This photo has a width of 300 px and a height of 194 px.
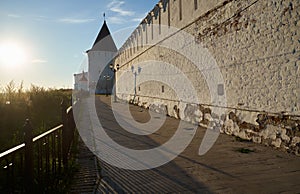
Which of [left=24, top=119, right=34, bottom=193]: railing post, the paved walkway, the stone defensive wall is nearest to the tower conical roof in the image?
the stone defensive wall

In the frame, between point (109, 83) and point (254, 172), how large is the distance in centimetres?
4341

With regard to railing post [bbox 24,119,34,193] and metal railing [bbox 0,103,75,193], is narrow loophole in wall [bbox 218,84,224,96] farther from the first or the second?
railing post [bbox 24,119,34,193]

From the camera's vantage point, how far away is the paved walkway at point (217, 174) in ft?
10.1

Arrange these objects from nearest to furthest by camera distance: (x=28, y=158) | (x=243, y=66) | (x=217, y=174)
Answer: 1. (x=28, y=158)
2. (x=217, y=174)
3. (x=243, y=66)

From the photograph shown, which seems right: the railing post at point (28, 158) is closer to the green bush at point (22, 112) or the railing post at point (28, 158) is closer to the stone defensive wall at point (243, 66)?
the green bush at point (22, 112)

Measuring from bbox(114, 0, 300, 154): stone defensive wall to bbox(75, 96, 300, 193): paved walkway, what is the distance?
2.49 feet

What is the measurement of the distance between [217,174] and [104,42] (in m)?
47.4

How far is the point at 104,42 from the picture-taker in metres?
48.3

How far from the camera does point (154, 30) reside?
13.0 m

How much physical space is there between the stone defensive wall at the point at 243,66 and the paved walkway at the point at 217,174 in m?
0.76

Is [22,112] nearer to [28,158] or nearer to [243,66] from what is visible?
[28,158]

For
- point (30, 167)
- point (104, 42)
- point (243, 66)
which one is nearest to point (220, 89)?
point (243, 66)

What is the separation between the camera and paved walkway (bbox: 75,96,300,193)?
3072mm

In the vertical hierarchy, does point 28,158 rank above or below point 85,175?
above
